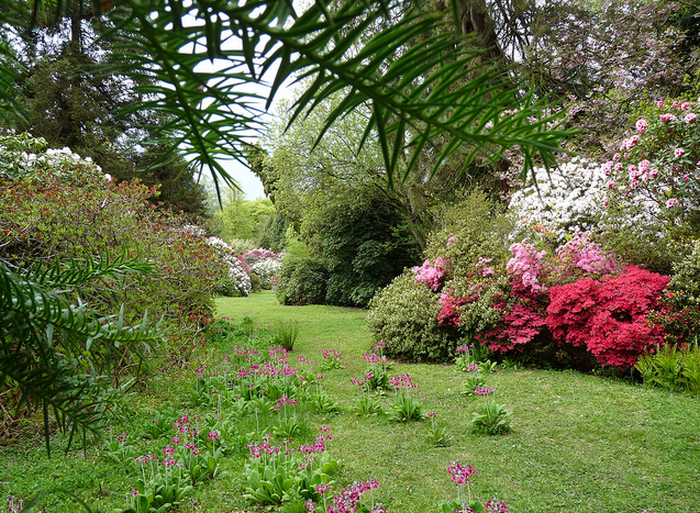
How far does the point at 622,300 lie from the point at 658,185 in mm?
1932

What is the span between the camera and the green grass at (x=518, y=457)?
256 centimetres

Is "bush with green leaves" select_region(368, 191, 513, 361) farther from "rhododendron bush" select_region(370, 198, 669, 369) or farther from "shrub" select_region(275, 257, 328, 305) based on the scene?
"shrub" select_region(275, 257, 328, 305)

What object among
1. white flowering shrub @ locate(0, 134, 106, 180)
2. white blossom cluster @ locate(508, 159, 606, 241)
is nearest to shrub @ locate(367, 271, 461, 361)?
white blossom cluster @ locate(508, 159, 606, 241)

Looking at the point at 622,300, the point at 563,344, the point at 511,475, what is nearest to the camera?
the point at 511,475

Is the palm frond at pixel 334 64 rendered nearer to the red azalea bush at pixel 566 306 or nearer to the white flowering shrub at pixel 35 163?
the red azalea bush at pixel 566 306

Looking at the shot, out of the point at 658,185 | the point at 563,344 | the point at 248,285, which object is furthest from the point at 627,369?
the point at 248,285

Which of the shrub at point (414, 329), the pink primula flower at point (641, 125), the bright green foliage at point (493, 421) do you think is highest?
the pink primula flower at point (641, 125)

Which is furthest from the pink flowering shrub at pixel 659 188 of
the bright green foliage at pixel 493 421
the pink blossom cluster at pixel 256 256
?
the pink blossom cluster at pixel 256 256

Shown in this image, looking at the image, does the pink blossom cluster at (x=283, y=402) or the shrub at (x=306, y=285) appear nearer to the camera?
the pink blossom cluster at (x=283, y=402)

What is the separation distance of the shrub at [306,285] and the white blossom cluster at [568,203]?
7797mm

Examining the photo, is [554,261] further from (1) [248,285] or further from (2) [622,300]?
(1) [248,285]

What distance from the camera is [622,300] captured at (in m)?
4.64

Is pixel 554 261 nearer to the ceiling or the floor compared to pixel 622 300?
nearer to the ceiling

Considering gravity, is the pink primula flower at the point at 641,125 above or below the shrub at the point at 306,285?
above
